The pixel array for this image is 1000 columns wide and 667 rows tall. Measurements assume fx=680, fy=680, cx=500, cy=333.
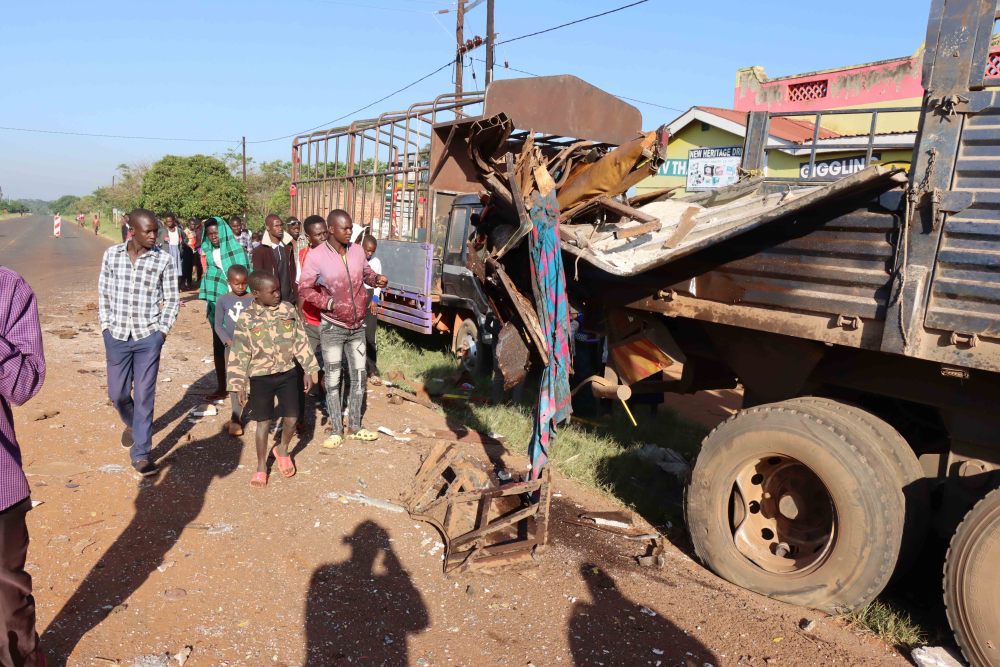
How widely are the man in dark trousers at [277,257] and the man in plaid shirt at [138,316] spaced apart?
6.06 feet

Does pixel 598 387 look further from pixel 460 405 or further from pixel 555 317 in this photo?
pixel 460 405

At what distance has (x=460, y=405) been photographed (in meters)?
7.54

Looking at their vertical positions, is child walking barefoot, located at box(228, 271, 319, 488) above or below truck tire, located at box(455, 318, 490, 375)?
above

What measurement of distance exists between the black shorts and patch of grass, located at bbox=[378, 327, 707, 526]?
6.91ft

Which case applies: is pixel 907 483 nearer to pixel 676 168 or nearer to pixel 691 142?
pixel 676 168

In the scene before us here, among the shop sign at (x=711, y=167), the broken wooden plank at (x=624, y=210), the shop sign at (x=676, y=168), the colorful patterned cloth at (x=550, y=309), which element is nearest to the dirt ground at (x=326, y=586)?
the colorful patterned cloth at (x=550, y=309)

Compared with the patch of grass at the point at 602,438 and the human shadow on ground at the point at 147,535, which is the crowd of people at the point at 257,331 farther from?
the patch of grass at the point at 602,438

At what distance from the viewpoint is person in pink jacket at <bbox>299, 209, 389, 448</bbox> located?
17.9ft

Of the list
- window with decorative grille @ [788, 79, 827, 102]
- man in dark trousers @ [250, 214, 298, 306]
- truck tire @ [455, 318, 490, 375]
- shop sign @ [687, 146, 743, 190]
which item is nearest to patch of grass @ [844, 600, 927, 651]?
truck tire @ [455, 318, 490, 375]

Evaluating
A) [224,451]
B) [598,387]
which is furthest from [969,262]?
[224,451]

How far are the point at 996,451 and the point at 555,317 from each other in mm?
2295

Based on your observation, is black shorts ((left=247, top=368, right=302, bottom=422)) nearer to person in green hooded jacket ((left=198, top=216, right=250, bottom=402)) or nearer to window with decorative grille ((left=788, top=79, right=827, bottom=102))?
person in green hooded jacket ((left=198, top=216, right=250, bottom=402))

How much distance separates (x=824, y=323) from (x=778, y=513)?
1.20m

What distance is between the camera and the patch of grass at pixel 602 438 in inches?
210
